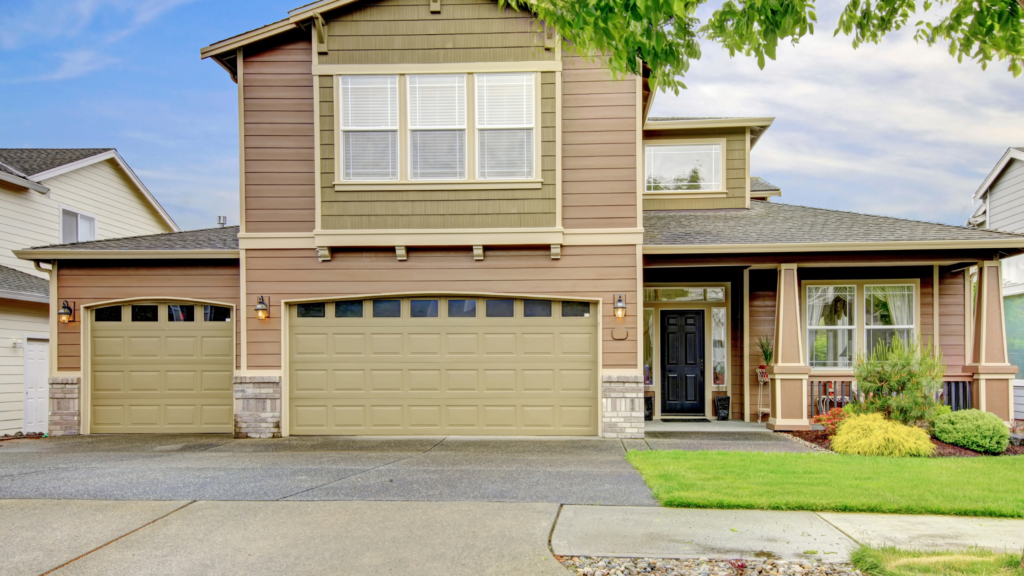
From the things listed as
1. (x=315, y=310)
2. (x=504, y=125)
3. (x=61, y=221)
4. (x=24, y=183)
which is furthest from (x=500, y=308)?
(x=61, y=221)

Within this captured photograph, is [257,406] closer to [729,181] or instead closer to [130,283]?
[130,283]

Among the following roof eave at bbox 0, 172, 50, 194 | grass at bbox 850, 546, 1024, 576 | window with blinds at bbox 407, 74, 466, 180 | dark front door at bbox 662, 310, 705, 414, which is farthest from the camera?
roof eave at bbox 0, 172, 50, 194

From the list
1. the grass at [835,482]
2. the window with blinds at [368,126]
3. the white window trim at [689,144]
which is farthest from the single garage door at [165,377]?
the white window trim at [689,144]

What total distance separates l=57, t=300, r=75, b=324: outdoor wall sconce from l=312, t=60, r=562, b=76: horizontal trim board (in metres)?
5.40

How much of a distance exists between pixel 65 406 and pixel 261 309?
369 cm

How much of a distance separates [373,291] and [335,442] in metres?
2.26

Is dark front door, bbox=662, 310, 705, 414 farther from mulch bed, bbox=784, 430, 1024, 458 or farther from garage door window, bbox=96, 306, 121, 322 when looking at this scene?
garage door window, bbox=96, 306, 121, 322

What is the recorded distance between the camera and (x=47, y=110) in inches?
1419

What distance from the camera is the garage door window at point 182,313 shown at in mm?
10875

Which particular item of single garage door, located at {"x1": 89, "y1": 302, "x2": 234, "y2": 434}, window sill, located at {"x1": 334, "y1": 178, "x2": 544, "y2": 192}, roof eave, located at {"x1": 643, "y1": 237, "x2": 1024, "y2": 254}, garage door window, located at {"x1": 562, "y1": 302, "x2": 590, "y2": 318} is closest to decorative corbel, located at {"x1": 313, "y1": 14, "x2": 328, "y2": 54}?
window sill, located at {"x1": 334, "y1": 178, "x2": 544, "y2": 192}

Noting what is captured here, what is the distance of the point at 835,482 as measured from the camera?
22.1 ft

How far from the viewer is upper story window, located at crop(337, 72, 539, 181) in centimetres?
999

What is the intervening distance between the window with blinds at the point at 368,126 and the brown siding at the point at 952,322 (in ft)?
31.0

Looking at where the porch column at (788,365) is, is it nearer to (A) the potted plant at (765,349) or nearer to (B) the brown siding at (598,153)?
(A) the potted plant at (765,349)
